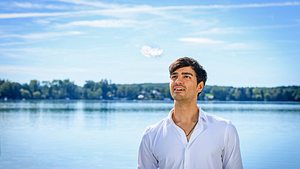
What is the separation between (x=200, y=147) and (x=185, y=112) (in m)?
0.17

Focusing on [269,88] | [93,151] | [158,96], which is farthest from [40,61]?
[93,151]

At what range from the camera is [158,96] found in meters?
36.1

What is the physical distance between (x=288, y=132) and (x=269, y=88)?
8.30 meters

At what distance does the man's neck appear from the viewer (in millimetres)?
2209

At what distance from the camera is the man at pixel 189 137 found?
2125 millimetres

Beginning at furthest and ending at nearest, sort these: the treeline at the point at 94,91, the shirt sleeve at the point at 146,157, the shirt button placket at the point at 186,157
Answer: the treeline at the point at 94,91, the shirt sleeve at the point at 146,157, the shirt button placket at the point at 186,157

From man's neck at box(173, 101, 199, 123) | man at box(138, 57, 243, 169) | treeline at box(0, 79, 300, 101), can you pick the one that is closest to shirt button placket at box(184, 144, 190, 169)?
man at box(138, 57, 243, 169)

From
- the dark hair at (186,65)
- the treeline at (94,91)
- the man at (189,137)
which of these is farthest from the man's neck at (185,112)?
the treeline at (94,91)

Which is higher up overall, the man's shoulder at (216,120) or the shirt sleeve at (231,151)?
the man's shoulder at (216,120)

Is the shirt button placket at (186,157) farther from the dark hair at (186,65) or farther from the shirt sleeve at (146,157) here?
the dark hair at (186,65)

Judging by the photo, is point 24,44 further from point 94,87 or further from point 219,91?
point 219,91

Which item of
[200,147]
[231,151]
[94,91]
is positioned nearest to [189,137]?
[200,147]

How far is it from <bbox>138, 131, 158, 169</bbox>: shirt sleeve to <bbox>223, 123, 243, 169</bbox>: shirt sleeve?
0.92ft

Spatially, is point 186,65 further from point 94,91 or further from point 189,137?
point 94,91
